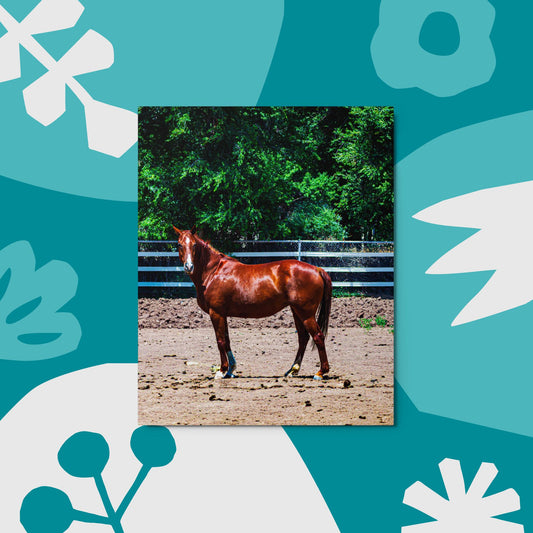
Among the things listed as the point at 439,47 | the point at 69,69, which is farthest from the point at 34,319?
the point at 439,47

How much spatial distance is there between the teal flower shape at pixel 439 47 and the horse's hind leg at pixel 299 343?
117 cm

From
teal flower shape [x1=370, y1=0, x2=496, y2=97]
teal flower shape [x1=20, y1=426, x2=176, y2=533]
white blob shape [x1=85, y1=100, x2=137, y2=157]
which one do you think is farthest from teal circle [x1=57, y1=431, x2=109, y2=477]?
teal flower shape [x1=370, y1=0, x2=496, y2=97]

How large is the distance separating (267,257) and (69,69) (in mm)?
1248

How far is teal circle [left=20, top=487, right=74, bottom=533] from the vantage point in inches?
97.8

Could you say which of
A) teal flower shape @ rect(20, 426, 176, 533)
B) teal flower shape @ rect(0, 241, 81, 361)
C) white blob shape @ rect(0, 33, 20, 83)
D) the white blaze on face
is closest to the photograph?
the white blaze on face

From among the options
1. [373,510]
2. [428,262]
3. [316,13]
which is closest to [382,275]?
[428,262]

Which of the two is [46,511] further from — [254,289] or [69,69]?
[69,69]

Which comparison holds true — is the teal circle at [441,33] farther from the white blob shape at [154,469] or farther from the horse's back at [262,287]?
the white blob shape at [154,469]

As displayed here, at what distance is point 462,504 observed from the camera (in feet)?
8.11

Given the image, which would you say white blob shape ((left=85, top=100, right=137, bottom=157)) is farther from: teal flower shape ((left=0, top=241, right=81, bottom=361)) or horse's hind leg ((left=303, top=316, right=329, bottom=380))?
horse's hind leg ((left=303, top=316, right=329, bottom=380))

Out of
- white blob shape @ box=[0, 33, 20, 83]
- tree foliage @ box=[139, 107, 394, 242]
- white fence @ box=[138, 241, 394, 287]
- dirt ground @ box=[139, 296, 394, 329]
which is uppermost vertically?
white blob shape @ box=[0, 33, 20, 83]

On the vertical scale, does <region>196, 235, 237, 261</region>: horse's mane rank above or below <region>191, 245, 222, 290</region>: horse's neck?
above

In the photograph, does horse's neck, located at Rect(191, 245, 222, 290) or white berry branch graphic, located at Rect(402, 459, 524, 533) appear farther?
horse's neck, located at Rect(191, 245, 222, 290)

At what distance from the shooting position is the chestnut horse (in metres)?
2.58
